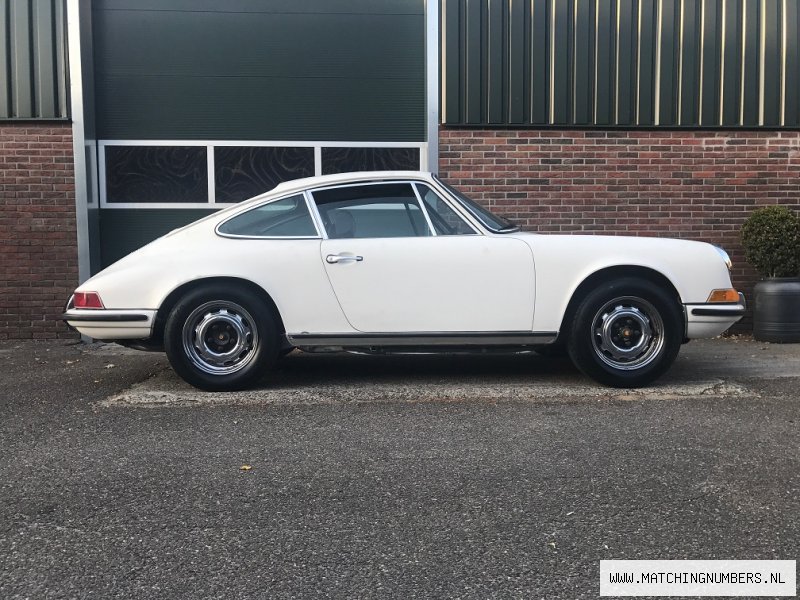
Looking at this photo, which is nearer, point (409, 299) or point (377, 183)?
point (409, 299)

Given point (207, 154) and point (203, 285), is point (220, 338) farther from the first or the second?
point (207, 154)

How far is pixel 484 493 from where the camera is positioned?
3369 millimetres

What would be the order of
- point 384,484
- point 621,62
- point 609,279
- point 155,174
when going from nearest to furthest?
point 384,484
point 609,279
point 621,62
point 155,174

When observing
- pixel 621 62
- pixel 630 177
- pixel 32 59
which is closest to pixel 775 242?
pixel 630 177

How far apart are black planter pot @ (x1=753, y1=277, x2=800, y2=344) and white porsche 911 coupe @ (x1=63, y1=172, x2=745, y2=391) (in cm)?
287

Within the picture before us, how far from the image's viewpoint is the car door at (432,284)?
211 inches

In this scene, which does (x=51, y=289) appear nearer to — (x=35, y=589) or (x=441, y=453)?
(x=441, y=453)

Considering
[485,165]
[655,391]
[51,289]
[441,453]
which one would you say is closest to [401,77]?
[485,165]

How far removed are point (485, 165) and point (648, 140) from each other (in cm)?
180

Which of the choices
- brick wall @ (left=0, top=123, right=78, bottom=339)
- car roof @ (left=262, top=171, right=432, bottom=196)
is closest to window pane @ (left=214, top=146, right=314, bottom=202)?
brick wall @ (left=0, top=123, right=78, bottom=339)

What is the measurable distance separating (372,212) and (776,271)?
4742mm

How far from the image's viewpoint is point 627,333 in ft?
17.8

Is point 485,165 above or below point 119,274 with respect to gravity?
above

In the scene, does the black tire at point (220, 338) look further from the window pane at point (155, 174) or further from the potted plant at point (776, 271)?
the potted plant at point (776, 271)
